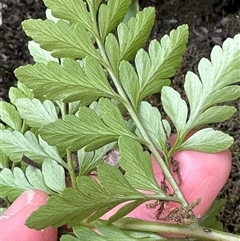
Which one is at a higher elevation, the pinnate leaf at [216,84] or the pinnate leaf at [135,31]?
the pinnate leaf at [135,31]

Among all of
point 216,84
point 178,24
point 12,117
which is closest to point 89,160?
point 12,117

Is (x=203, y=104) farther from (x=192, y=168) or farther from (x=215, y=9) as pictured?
A: (x=215, y=9)

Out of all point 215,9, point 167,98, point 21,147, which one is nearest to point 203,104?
point 167,98

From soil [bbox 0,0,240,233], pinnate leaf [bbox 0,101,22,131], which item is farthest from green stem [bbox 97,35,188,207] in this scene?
soil [bbox 0,0,240,233]

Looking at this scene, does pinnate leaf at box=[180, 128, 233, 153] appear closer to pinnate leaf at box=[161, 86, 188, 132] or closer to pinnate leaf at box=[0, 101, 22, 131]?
pinnate leaf at box=[161, 86, 188, 132]

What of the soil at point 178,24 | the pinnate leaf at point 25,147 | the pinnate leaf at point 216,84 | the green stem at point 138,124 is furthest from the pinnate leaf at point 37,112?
the soil at point 178,24

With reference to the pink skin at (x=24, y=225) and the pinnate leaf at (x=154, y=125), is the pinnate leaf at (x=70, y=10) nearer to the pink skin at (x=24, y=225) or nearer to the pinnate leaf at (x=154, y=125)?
the pinnate leaf at (x=154, y=125)
